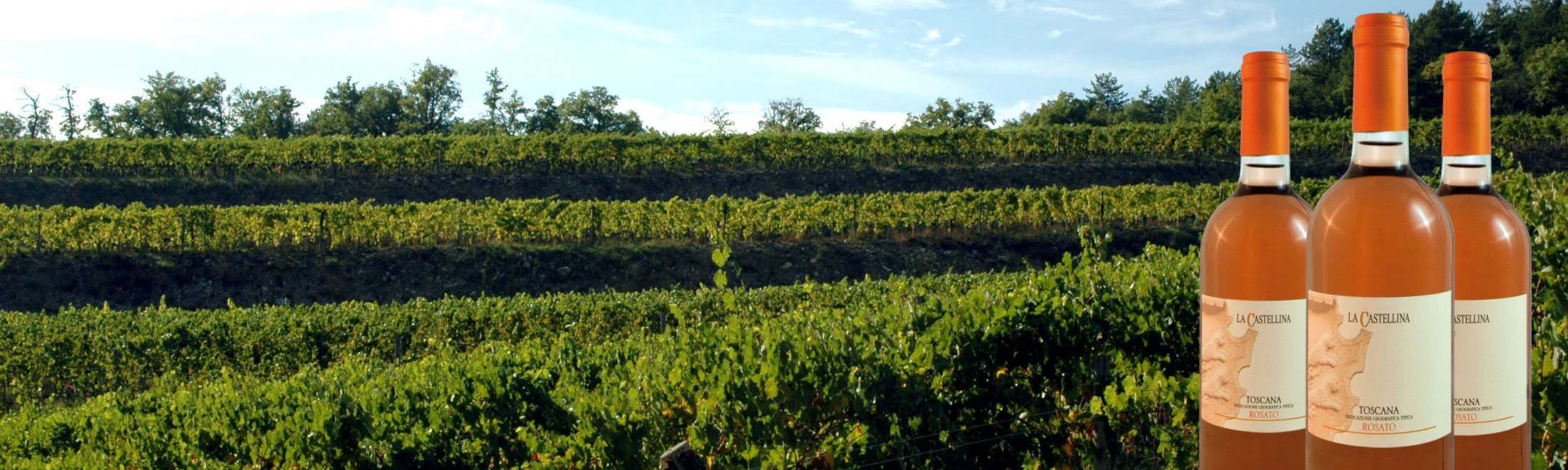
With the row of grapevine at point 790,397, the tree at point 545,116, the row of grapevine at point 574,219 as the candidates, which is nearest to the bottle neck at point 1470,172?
the row of grapevine at point 790,397

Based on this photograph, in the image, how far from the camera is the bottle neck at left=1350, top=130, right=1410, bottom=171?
1.65 metres

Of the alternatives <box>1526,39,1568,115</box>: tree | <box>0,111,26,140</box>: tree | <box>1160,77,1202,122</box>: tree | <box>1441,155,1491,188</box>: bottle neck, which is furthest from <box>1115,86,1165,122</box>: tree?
<box>0,111,26,140</box>: tree

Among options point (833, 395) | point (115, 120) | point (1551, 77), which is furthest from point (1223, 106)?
point (115, 120)

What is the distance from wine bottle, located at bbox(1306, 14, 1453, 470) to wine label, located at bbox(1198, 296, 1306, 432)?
85mm

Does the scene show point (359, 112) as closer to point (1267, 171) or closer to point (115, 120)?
point (115, 120)

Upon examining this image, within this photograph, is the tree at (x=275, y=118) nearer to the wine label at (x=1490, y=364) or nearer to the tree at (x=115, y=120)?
the tree at (x=115, y=120)

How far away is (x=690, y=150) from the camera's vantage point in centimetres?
3716

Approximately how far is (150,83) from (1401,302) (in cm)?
7336

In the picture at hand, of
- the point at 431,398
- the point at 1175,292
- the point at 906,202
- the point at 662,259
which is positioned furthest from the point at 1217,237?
the point at 906,202

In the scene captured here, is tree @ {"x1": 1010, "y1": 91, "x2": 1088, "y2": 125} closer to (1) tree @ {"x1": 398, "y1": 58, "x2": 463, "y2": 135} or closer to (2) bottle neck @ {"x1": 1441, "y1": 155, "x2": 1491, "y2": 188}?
(1) tree @ {"x1": 398, "y1": 58, "x2": 463, "y2": 135}

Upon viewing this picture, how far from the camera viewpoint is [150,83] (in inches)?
2383

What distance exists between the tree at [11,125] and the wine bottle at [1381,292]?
10072 centimetres

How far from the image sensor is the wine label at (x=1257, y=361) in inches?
70.0

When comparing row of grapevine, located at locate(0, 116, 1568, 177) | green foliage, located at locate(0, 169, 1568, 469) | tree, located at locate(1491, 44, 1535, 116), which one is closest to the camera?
green foliage, located at locate(0, 169, 1568, 469)
